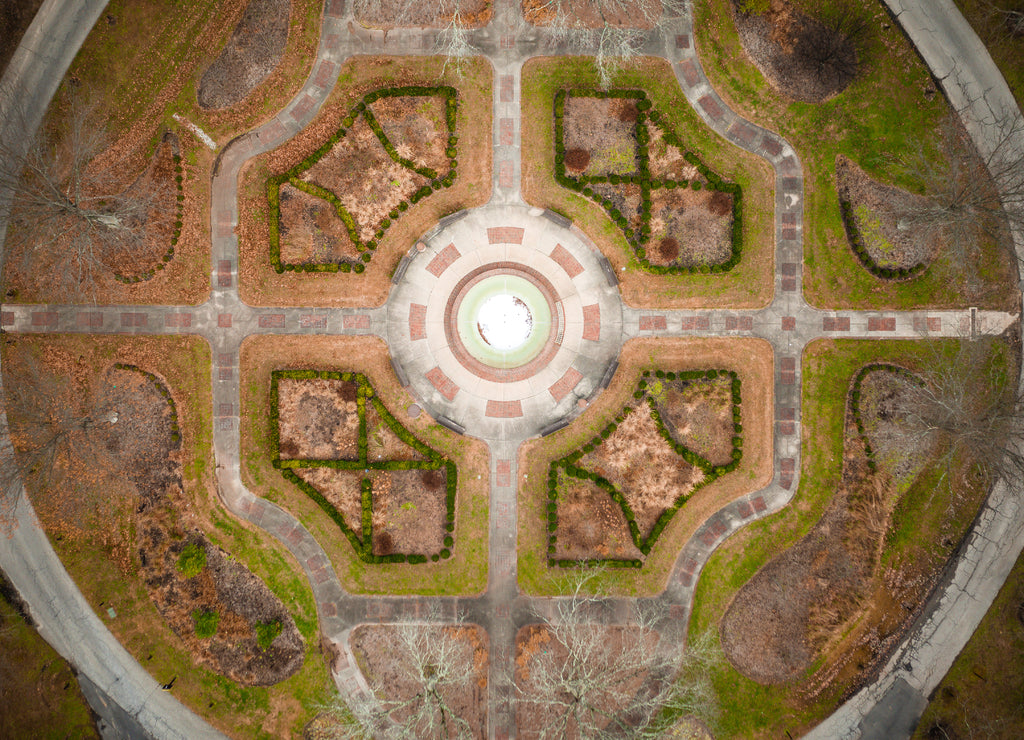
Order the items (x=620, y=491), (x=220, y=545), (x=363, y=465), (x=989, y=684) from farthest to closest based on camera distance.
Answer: (x=620, y=491) < (x=363, y=465) < (x=220, y=545) < (x=989, y=684)

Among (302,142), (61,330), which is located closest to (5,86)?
(61,330)

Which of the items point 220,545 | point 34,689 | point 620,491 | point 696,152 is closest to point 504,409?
point 620,491

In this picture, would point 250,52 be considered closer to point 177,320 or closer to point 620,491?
point 177,320

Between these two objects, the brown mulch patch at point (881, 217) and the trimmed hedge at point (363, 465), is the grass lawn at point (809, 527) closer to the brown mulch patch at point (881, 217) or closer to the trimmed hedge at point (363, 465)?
the brown mulch patch at point (881, 217)

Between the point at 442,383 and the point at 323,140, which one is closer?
the point at 323,140

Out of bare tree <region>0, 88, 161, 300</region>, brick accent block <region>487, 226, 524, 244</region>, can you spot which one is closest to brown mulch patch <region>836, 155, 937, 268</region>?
brick accent block <region>487, 226, 524, 244</region>

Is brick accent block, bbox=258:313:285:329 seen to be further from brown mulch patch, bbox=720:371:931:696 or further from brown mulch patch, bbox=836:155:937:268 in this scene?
brown mulch patch, bbox=836:155:937:268

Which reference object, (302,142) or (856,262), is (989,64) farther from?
(302,142)
